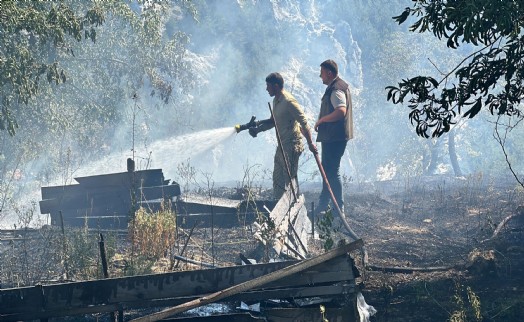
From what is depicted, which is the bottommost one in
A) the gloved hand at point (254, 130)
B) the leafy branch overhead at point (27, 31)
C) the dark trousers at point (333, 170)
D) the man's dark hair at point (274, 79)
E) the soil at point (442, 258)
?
the soil at point (442, 258)

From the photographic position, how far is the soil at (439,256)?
541cm

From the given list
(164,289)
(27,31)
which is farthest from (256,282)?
(27,31)

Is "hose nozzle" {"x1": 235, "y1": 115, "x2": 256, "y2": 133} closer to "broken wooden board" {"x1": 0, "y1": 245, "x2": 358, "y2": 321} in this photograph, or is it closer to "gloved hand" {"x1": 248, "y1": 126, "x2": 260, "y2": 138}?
"gloved hand" {"x1": 248, "y1": 126, "x2": 260, "y2": 138}

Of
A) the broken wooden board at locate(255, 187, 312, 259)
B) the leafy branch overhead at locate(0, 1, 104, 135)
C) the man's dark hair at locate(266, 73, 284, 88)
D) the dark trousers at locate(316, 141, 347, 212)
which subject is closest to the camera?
the broken wooden board at locate(255, 187, 312, 259)

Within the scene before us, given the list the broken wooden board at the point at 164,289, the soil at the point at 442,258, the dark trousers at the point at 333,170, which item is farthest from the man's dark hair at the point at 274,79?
the broken wooden board at the point at 164,289

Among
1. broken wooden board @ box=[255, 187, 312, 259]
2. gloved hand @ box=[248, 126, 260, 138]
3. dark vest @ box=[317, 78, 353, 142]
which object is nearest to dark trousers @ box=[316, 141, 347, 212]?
dark vest @ box=[317, 78, 353, 142]

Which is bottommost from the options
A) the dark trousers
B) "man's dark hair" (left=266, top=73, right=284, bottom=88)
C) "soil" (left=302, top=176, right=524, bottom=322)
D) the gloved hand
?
"soil" (left=302, top=176, right=524, bottom=322)

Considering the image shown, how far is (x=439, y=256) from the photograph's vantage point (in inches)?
302

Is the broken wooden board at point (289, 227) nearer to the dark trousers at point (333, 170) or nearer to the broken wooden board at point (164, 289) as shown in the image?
the dark trousers at point (333, 170)

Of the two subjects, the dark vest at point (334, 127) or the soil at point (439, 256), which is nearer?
the soil at point (439, 256)

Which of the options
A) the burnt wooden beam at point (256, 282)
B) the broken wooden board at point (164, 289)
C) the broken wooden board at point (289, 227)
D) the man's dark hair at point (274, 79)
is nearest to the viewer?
the burnt wooden beam at point (256, 282)

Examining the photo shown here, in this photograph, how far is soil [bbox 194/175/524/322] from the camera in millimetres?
5407

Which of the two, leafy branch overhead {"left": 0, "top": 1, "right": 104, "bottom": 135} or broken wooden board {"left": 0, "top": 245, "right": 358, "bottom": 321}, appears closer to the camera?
broken wooden board {"left": 0, "top": 245, "right": 358, "bottom": 321}

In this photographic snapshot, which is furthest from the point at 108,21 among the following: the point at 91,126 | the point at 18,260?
the point at 18,260
